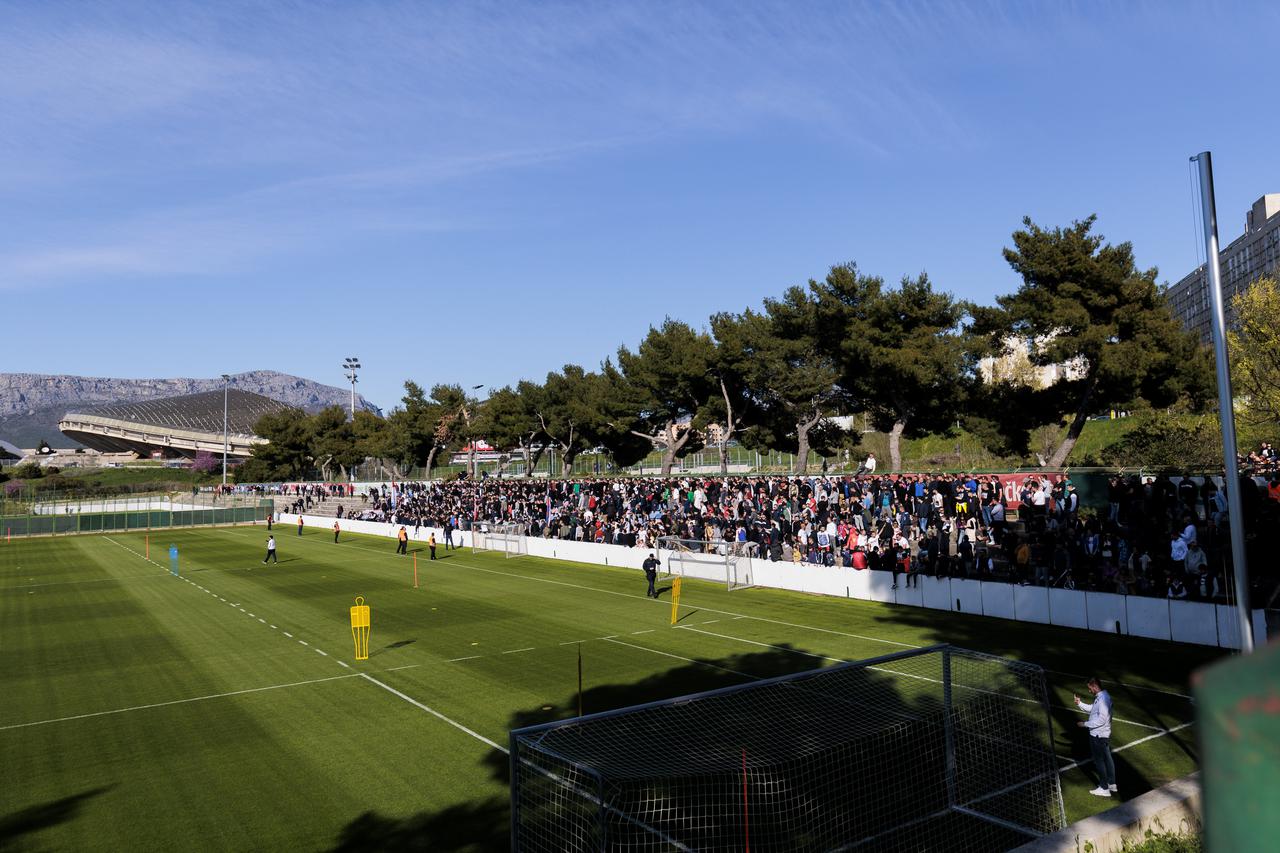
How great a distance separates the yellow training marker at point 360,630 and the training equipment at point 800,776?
9047 millimetres

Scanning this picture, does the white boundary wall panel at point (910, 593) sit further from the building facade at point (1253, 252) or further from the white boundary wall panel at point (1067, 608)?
the building facade at point (1253, 252)

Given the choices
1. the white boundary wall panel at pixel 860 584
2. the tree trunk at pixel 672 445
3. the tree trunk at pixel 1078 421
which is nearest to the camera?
the white boundary wall panel at pixel 860 584

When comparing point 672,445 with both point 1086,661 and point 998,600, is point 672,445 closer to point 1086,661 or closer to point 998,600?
point 998,600

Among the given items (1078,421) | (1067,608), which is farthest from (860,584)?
(1078,421)

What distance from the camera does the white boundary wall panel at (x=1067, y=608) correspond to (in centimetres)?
2295

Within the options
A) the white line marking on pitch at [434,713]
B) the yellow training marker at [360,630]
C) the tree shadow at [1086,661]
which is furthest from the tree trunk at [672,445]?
the white line marking on pitch at [434,713]

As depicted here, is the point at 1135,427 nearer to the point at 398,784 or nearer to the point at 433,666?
the point at 433,666

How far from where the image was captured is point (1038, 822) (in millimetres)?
11703

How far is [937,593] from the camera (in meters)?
26.5

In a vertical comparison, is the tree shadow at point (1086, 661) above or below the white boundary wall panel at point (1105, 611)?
below

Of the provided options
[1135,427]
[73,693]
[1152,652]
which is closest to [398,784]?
[73,693]

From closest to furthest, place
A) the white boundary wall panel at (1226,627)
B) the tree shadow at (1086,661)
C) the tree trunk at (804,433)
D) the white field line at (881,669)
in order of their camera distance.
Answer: the tree shadow at (1086,661), the white field line at (881,669), the white boundary wall panel at (1226,627), the tree trunk at (804,433)

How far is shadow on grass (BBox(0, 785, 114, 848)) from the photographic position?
1214 cm

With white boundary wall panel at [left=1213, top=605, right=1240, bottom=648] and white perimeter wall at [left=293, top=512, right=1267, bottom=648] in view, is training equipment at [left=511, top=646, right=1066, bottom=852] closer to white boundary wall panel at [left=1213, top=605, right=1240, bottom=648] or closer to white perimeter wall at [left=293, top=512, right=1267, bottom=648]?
white boundary wall panel at [left=1213, top=605, right=1240, bottom=648]
